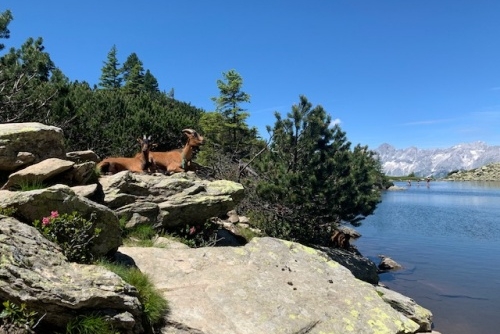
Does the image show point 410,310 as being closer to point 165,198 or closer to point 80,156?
point 165,198

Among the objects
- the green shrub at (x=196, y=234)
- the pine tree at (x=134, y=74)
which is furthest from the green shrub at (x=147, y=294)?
the pine tree at (x=134, y=74)

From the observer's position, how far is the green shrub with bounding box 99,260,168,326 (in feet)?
18.4

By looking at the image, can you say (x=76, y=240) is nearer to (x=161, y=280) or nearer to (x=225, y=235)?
(x=161, y=280)

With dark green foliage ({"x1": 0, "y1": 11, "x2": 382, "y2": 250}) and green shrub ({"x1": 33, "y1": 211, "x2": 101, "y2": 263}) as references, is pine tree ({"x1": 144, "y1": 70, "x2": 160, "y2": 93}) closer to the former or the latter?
dark green foliage ({"x1": 0, "y1": 11, "x2": 382, "y2": 250})

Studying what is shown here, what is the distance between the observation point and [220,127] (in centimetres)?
3688

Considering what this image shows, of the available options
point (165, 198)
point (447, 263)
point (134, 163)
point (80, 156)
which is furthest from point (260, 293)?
point (447, 263)

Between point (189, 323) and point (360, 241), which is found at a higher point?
point (189, 323)

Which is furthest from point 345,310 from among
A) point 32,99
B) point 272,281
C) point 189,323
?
point 32,99

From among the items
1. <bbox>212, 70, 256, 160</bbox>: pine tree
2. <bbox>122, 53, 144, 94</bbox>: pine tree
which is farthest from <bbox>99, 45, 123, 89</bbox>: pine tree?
<bbox>212, 70, 256, 160</bbox>: pine tree

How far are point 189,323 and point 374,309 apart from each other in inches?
155

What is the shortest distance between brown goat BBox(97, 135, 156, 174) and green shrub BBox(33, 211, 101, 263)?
631 cm

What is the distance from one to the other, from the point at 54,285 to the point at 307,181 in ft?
41.9

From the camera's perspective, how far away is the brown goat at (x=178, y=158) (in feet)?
44.0

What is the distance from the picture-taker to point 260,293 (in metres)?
7.08
